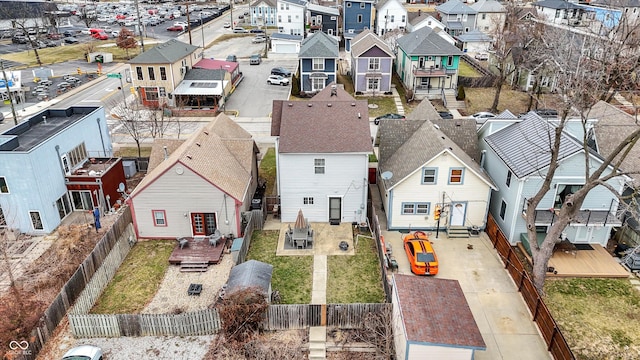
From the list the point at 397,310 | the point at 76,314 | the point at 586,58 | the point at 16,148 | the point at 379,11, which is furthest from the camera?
the point at 379,11

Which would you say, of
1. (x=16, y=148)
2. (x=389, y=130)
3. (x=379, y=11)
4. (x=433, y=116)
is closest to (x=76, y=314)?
(x=16, y=148)

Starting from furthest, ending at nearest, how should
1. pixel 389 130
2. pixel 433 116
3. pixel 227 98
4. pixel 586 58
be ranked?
pixel 227 98 → pixel 586 58 → pixel 433 116 → pixel 389 130

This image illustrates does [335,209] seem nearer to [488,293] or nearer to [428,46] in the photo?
[488,293]

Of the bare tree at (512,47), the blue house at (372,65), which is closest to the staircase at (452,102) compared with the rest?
the bare tree at (512,47)

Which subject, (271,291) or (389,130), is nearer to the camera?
(271,291)

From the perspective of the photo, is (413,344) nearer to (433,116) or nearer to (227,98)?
(433,116)

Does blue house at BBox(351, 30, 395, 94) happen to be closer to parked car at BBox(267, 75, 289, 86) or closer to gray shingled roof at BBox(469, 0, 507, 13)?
parked car at BBox(267, 75, 289, 86)

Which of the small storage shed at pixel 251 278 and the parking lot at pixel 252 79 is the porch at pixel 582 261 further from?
the parking lot at pixel 252 79

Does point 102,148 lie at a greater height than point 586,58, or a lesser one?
lesser
